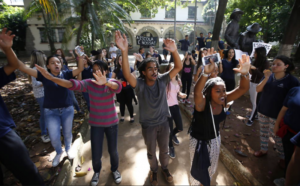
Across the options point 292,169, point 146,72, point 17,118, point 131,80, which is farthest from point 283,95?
point 17,118

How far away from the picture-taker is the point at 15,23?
63.8ft

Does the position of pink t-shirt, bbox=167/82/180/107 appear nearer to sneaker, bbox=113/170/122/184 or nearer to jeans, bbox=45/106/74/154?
sneaker, bbox=113/170/122/184

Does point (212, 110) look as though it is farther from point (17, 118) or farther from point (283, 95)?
point (17, 118)

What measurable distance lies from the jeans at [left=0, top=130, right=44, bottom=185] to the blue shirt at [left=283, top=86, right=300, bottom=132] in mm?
3563

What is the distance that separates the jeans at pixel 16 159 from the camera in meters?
1.89

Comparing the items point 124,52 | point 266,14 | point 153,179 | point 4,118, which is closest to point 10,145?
point 4,118

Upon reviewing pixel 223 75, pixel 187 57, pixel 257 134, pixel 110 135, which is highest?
pixel 187 57

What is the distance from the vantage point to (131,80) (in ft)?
7.19

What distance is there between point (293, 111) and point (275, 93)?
742mm

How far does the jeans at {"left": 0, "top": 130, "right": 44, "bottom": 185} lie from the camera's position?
1892mm

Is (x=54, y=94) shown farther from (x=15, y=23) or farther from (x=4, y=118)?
(x=15, y=23)

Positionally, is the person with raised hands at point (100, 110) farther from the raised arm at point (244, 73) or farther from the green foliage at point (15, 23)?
the green foliage at point (15, 23)

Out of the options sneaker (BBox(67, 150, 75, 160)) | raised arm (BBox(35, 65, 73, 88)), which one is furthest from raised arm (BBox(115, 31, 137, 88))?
sneaker (BBox(67, 150, 75, 160))

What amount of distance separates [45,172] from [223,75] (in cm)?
485
